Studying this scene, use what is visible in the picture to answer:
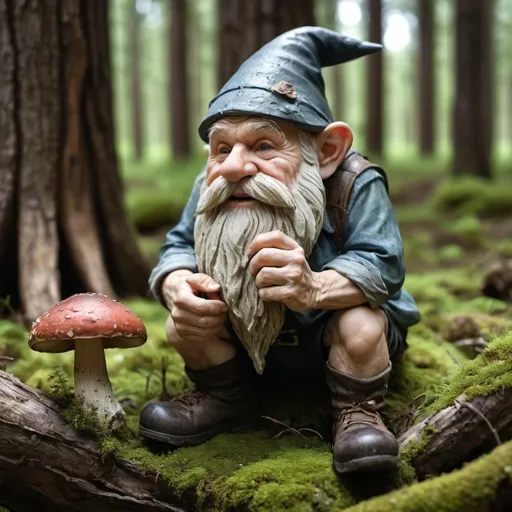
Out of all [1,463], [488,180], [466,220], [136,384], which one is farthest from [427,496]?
[488,180]

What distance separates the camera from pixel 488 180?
11766 millimetres

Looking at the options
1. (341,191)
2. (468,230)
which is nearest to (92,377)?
(341,191)

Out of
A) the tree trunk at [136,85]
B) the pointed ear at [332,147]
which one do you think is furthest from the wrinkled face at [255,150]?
the tree trunk at [136,85]

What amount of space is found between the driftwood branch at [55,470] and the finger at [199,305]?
2.27 feet

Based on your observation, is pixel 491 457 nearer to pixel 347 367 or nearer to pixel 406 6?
pixel 347 367

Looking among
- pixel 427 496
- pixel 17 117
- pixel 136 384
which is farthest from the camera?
pixel 17 117

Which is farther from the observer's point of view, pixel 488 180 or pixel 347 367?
pixel 488 180

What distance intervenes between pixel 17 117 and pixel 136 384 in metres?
2.14

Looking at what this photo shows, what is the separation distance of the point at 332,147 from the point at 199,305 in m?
0.96

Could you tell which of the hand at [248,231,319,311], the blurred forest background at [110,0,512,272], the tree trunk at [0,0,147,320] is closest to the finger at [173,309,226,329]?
the hand at [248,231,319,311]

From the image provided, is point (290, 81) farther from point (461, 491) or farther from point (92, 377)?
point (461, 491)

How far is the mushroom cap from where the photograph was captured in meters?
2.64

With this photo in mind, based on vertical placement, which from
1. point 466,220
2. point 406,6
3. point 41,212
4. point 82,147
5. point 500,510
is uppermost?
point 406,6

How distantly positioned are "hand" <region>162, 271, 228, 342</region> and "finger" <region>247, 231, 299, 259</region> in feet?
0.93
